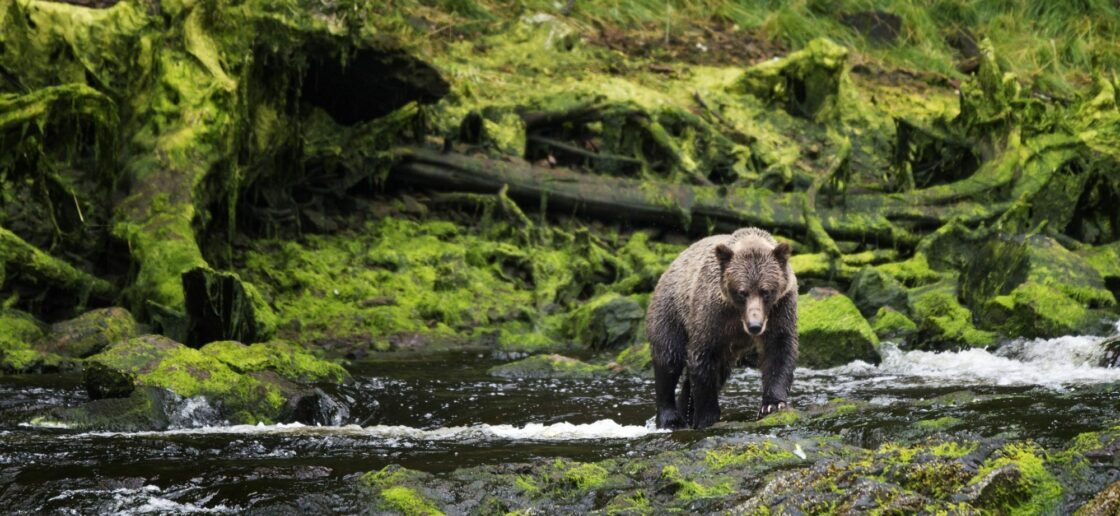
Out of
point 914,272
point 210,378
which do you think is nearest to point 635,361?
point 210,378

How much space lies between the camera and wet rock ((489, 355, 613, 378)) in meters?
11.2

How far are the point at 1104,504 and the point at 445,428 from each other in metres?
4.51

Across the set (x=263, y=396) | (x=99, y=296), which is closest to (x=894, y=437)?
(x=263, y=396)

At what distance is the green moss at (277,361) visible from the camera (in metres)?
9.30

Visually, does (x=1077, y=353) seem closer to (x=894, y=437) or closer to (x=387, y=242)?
(x=894, y=437)

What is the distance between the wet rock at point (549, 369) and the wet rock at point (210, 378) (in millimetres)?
2252

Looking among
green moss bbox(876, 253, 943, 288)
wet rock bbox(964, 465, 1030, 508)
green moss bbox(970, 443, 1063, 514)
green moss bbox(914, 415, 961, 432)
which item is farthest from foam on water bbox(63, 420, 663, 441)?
green moss bbox(876, 253, 943, 288)

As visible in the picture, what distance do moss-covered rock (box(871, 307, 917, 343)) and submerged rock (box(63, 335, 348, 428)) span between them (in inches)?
210

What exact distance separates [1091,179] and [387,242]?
8084 millimetres

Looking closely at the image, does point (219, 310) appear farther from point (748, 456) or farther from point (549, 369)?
point (748, 456)

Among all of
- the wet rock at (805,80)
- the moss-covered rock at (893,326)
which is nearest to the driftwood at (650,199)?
the moss-covered rock at (893,326)

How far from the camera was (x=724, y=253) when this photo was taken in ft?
26.8

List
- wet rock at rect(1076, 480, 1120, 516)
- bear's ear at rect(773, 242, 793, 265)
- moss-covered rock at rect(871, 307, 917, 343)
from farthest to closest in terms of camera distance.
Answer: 1. moss-covered rock at rect(871, 307, 917, 343)
2. bear's ear at rect(773, 242, 793, 265)
3. wet rock at rect(1076, 480, 1120, 516)

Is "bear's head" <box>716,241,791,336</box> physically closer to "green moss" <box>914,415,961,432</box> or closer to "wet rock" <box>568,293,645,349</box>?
"green moss" <box>914,415,961,432</box>
